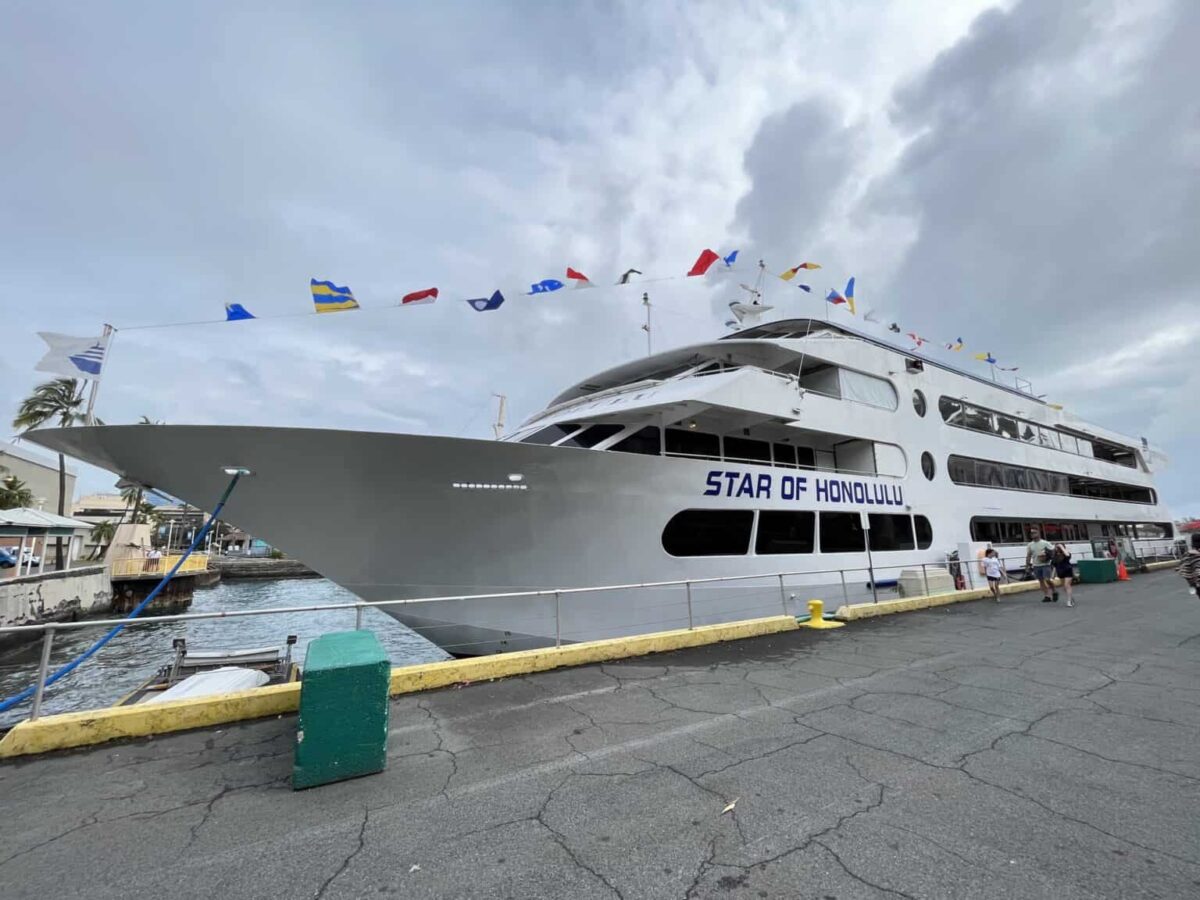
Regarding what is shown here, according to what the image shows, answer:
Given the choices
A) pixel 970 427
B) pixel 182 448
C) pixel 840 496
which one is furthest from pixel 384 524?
pixel 970 427

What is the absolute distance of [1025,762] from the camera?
3.46m

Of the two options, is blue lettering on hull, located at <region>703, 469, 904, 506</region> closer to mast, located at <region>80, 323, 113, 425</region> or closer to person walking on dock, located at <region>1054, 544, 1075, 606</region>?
person walking on dock, located at <region>1054, 544, 1075, 606</region>

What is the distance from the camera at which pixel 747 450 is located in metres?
11.3

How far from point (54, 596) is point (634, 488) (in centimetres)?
2586

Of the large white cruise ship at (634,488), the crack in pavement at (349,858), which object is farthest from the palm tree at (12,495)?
the crack in pavement at (349,858)

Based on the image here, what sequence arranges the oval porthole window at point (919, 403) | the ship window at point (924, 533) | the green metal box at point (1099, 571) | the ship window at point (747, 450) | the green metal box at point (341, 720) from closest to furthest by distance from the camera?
the green metal box at point (341, 720), the ship window at point (747, 450), the ship window at point (924, 533), the oval porthole window at point (919, 403), the green metal box at point (1099, 571)

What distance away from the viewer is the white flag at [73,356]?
21.7 ft

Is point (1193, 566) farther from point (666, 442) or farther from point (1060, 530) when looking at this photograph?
point (1060, 530)

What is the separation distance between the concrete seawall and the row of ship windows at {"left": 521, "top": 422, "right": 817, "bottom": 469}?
18.8 meters

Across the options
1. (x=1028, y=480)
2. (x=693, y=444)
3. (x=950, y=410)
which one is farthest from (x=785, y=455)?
(x=1028, y=480)

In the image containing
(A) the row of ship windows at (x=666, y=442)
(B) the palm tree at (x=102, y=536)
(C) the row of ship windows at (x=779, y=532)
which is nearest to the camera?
(C) the row of ship windows at (x=779, y=532)

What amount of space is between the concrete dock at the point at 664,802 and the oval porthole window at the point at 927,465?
9.07 metres

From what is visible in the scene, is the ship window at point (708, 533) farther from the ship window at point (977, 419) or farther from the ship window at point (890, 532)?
the ship window at point (977, 419)

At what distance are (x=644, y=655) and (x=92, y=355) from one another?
7.88 meters
